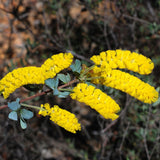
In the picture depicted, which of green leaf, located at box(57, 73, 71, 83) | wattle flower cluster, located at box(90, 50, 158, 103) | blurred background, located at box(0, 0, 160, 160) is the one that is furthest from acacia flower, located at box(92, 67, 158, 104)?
blurred background, located at box(0, 0, 160, 160)

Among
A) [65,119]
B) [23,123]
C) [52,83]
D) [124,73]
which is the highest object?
[124,73]

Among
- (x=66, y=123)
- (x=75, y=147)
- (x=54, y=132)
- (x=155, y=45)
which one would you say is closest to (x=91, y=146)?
(x=75, y=147)

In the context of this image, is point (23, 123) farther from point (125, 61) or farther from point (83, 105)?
point (83, 105)

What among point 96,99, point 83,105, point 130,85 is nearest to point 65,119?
point 96,99

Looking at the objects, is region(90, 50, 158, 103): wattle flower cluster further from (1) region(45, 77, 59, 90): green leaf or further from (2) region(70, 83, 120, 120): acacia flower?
(1) region(45, 77, 59, 90): green leaf

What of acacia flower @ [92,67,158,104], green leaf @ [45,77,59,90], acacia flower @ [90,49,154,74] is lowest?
green leaf @ [45,77,59,90]

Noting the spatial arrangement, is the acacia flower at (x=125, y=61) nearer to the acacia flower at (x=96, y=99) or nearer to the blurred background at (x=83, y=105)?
the acacia flower at (x=96, y=99)
